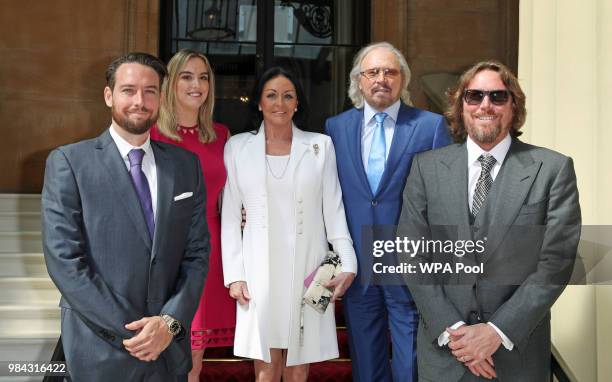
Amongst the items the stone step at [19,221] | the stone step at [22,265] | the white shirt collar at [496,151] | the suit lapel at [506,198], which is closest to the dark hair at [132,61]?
the white shirt collar at [496,151]

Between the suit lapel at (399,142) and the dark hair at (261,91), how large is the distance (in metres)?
0.52

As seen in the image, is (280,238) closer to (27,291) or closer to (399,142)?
(399,142)

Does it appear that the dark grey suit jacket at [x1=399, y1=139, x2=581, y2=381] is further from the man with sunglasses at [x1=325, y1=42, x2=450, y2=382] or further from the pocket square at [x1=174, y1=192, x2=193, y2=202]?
the pocket square at [x1=174, y1=192, x2=193, y2=202]

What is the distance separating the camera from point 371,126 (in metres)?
4.17

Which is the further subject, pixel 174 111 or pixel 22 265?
pixel 22 265

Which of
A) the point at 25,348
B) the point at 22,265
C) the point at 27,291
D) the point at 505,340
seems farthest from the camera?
the point at 22,265

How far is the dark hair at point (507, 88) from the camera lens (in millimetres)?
3414

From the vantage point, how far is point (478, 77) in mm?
3434

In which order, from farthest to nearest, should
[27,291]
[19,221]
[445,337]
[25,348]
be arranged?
[19,221] → [27,291] → [25,348] → [445,337]

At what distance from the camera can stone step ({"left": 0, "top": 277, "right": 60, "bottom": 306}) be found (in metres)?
5.34

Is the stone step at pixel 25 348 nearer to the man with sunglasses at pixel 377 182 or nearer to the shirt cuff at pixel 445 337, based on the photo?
the man with sunglasses at pixel 377 182

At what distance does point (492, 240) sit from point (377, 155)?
102 centimetres

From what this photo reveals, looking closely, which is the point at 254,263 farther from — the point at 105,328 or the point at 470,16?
the point at 470,16

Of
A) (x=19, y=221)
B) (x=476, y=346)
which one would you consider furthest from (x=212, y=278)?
(x=19, y=221)
